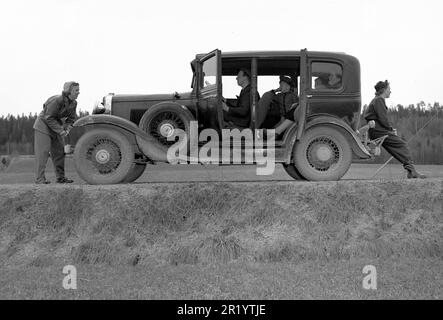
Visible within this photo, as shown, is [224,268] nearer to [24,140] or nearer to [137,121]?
[137,121]

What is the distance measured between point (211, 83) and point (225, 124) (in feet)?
2.27

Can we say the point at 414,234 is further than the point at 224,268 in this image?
Yes

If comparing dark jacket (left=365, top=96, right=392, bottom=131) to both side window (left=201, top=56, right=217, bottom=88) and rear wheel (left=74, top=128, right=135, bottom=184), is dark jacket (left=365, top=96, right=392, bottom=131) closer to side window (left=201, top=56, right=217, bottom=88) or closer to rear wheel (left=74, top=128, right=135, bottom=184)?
side window (left=201, top=56, right=217, bottom=88)

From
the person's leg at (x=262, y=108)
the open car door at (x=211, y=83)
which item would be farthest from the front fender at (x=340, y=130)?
the open car door at (x=211, y=83)

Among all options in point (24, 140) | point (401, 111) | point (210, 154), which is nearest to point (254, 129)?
point (210, 154)

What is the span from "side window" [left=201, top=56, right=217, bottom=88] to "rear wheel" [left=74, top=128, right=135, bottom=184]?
160 cm

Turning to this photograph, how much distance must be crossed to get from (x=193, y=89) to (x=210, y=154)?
1246 mm

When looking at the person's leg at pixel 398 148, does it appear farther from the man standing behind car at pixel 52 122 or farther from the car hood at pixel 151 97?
the man standing behind car at pixel 52 122

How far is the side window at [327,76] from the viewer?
30.0 ft

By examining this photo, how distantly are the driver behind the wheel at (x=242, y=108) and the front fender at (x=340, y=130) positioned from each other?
73 cm

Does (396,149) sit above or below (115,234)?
above

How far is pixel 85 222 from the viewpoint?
7766 mm

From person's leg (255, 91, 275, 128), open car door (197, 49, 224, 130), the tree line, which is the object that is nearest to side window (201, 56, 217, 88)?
open car door (197, 49, 224, 130)

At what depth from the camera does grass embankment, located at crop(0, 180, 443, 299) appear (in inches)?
281
